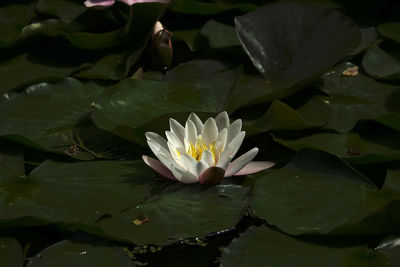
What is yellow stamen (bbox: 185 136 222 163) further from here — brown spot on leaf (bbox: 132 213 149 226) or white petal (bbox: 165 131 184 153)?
brown spot on leaf (bbox: 132 213 149 226)

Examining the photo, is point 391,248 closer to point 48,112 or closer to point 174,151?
point 174,151

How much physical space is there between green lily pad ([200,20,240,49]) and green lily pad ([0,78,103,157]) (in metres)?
0.47

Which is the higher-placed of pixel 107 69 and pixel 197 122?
pixel 197 122

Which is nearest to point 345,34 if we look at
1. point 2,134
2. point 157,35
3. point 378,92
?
point 378,92

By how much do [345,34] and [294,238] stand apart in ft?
3.17

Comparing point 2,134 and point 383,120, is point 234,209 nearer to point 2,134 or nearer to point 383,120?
point 383,120

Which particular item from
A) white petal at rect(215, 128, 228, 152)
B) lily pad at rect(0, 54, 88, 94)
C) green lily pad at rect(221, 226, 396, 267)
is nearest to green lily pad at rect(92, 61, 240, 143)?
white petal at rect(215, 128, 228, 152)

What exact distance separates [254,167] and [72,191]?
0.52m

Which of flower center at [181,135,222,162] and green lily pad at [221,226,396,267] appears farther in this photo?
flower center at [181,135,222,162]

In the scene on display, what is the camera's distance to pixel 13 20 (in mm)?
2908

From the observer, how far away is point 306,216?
70.1 inches

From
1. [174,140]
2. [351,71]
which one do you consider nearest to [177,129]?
[174,140]

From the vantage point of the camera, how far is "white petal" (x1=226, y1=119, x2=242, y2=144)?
196cm

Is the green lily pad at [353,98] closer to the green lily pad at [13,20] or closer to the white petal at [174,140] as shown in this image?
the white petal at [174,140]
